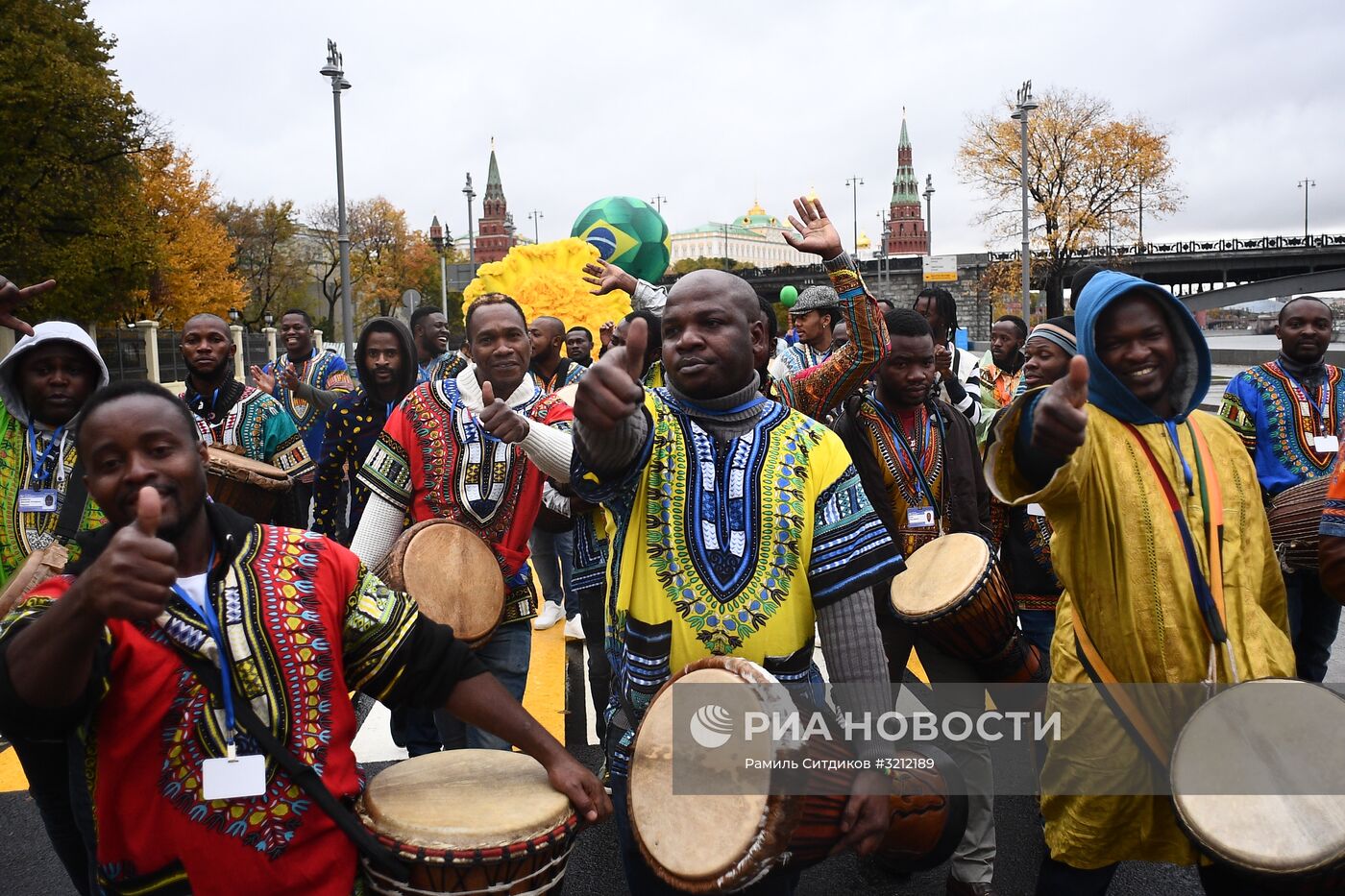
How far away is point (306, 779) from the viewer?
218 centimetres

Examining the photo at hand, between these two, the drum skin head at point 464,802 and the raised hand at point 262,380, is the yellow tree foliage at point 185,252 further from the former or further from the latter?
the drum skin head at point 464,802

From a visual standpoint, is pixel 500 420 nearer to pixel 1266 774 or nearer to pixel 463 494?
pixel 463 494

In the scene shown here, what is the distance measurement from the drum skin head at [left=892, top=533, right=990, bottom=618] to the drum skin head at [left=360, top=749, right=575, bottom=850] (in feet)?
5.50

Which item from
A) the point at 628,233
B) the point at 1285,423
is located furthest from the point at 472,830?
the point at 628,233

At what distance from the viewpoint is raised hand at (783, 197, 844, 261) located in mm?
3645

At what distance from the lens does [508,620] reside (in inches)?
162

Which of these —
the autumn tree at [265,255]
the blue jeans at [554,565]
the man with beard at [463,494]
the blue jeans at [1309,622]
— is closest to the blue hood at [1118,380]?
the man with beard at [463,494]

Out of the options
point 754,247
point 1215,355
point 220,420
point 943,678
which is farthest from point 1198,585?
point 754,247

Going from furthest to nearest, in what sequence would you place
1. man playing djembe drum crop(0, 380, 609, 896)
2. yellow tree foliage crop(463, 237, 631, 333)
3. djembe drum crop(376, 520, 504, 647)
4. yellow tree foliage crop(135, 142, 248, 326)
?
yellow tree foliage crop(135, 142, 248, 326) → yellow tree foliage crop(463, 237, 631, 333) → djembe drum crop(376, 520, 504, 647) → man playing djembe drum crop(0, 380, 609, 896)

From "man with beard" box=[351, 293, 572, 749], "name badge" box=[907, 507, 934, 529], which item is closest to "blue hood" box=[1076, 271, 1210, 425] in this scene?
"name badge" box=[907, 507, 934, 529]

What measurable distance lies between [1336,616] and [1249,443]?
0.99m

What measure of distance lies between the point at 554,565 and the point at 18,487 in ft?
12.3

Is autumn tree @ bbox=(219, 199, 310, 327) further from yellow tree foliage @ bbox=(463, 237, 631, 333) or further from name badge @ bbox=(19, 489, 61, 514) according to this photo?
name badge @ bbox=(19, 489, 61, 514)

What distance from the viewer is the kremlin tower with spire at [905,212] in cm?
11700
